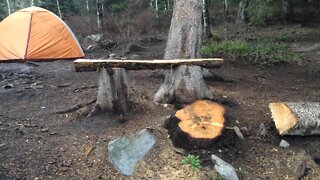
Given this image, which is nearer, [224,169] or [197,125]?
[224,169]

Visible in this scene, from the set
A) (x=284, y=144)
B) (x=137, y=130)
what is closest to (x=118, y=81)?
(x=137, y=130)

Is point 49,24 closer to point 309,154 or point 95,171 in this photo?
point 95,171

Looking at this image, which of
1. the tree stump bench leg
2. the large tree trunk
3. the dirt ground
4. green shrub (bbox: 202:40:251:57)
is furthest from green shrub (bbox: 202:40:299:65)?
the tree stump bench leg

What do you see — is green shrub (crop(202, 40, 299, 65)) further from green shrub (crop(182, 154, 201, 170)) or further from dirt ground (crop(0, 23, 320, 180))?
green shrub (crop(182, 154, 201, 170))

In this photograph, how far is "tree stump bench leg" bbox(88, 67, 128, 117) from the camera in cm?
611

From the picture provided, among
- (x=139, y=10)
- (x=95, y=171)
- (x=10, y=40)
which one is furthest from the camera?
(x=139, y=10)

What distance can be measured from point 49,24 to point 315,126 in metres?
9.62

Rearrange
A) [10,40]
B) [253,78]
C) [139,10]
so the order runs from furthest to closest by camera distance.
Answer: [139,10]
[10,40]
[253,78]

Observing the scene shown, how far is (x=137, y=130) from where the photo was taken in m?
5.54

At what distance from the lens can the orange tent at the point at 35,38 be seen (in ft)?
38.4

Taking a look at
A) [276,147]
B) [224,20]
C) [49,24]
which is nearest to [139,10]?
[224,20]

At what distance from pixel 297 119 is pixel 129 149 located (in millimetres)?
2438

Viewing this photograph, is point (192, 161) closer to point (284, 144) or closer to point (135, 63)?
point (284, 144)

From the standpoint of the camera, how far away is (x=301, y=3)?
23828 millimetres
